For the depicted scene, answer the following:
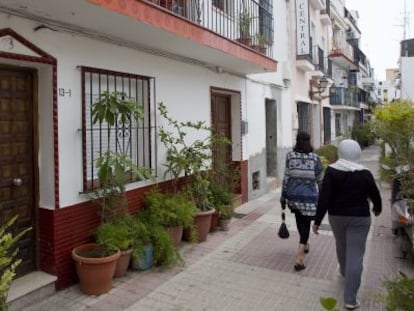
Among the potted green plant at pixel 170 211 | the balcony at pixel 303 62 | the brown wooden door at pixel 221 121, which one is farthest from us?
the balcony at pixel 303 62

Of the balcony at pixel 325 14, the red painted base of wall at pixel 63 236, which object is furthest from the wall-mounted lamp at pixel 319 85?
the red painted base of wall at pixel 63 236

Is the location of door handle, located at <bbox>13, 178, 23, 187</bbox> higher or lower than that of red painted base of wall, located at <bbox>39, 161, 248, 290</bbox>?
higher

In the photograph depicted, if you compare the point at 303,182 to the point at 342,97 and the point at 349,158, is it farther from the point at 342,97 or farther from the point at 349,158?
the point at 342,97

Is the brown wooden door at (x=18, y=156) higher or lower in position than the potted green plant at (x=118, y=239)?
higher

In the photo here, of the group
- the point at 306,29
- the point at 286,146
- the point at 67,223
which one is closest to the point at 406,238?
the point at 67,223

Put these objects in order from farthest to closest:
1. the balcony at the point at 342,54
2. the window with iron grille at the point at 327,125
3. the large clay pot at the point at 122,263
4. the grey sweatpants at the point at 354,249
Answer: the balcony at the point at 342,54 < the window with iron grille at the point at 327,125 < the large clay pot at the point at 122,263 < the grey sweatpants at the point at 354,249

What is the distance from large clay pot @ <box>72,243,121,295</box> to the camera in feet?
14.9

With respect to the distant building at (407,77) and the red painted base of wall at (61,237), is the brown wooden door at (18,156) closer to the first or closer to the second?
the red painted base of wall at (61,237)

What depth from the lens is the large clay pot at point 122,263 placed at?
16.4 feet

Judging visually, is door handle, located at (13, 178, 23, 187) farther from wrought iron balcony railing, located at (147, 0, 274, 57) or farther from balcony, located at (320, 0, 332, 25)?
balcony, located at (320, 0, 332, 25)

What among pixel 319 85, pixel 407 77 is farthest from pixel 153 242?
pixel 407 77

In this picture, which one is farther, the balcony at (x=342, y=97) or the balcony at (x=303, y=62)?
Answer: the balcony at (x=342, y=97)

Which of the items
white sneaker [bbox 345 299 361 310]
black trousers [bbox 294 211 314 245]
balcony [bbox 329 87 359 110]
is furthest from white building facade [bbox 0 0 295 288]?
balcony [bbox 329 87 359 110]

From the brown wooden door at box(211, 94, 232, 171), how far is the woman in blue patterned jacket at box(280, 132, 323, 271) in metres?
3.06
